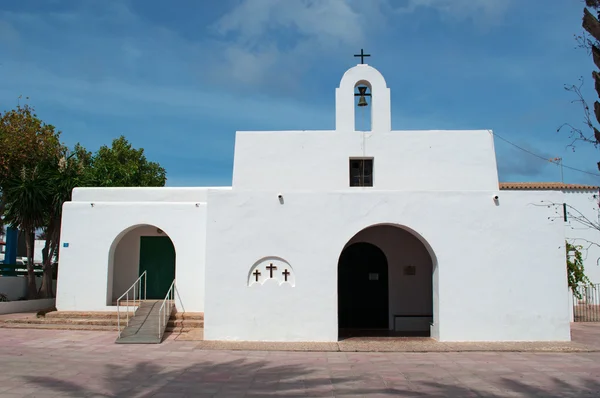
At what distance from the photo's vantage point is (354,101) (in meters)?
13.5

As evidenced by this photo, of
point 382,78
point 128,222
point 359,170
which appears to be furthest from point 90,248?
point 382,78

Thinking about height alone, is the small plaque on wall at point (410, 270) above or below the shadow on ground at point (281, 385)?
above

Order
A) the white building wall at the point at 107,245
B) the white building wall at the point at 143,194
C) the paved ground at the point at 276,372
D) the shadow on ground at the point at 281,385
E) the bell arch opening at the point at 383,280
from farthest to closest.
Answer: the white building wall at the point at 143,194, the white building wall at the point at 107,245, the bell arch opening at the point at 383,280, the paved ground at the point at 276,372, the shadow on ground at the point at 281,385

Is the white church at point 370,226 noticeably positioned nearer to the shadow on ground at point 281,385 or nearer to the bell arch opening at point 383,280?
the bell arch opening at point 383,280

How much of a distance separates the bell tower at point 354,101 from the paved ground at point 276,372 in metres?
5.71

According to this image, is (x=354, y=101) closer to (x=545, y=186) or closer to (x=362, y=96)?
(x=362, y=96)

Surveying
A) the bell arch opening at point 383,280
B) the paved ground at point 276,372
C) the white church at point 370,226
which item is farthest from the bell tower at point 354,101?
the paved ground at point 276,372

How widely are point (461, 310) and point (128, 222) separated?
361 inches

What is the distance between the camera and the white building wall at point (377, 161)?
519 inches

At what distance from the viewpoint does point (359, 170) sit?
13438mm

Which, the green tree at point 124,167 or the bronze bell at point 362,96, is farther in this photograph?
the green tree at point 124,167

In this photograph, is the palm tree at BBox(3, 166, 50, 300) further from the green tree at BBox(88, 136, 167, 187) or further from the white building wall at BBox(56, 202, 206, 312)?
the green tree at BBox(88, 136, 167, 187)

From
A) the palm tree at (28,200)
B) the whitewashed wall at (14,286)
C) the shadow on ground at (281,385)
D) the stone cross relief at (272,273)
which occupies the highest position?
the palm tree at (28,200)

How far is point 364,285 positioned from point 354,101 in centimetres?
489
